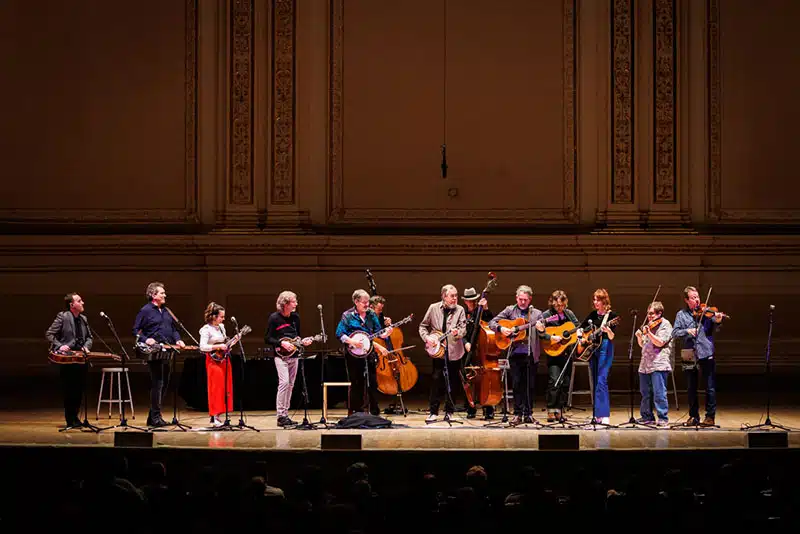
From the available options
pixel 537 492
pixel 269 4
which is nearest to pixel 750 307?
pixel 269 4

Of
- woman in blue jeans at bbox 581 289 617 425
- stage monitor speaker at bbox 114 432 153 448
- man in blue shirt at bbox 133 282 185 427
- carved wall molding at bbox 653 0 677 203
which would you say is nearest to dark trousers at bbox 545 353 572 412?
woman in blue jeans at bbox 581 289 617 425

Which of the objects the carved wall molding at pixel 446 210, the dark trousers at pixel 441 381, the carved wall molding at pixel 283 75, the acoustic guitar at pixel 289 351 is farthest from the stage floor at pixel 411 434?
the carved wall molding at pixel 283 75

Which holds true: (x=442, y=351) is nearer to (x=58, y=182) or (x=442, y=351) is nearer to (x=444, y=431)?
(x=444, y=431)

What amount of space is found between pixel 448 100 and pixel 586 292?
3.31 meters

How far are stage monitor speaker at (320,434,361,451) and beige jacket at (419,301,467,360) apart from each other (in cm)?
267

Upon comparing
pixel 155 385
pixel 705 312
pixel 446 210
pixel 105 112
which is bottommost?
pixel 155 385

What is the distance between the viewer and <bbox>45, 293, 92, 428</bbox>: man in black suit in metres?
11.2

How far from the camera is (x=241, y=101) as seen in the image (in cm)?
1582

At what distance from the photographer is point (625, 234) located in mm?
A: 15633

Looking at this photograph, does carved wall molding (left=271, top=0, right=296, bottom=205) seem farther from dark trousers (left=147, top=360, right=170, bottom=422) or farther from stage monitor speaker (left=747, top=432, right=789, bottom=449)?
stage monitor speaker (left=747, top=432, right=789, bottom=449)

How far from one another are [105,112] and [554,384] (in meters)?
7.97

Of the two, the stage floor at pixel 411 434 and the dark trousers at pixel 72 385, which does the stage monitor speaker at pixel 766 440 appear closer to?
the stage floor at pixel 411 434

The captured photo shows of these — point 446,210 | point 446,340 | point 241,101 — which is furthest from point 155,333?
point 446,210

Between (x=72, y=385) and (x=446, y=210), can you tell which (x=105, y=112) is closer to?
(x=446, y=210)
